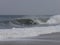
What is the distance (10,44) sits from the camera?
5.02 meters

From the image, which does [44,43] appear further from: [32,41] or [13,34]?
[13,34]

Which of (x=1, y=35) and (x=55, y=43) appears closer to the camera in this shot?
(x=55, y=43)

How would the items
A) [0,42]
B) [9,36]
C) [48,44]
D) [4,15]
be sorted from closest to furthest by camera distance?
[48,44]
[0,42]
[9,36]
[4,15]

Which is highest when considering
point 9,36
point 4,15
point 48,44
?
point 4,15

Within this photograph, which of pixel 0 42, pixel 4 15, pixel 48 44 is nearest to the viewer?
pixel 48 44

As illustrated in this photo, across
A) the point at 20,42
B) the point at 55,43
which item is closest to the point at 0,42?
the point at 20,42

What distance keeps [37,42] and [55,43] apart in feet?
1.83

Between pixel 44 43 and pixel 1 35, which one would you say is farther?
pixel 1 35

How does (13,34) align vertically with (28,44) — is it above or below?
above

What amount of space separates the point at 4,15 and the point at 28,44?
14682 mm

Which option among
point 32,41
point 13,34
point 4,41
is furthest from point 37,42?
point 13,34

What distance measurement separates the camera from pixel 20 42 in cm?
515

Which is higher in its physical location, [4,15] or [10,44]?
[4,15]

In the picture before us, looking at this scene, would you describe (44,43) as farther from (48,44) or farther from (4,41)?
(4,41)
